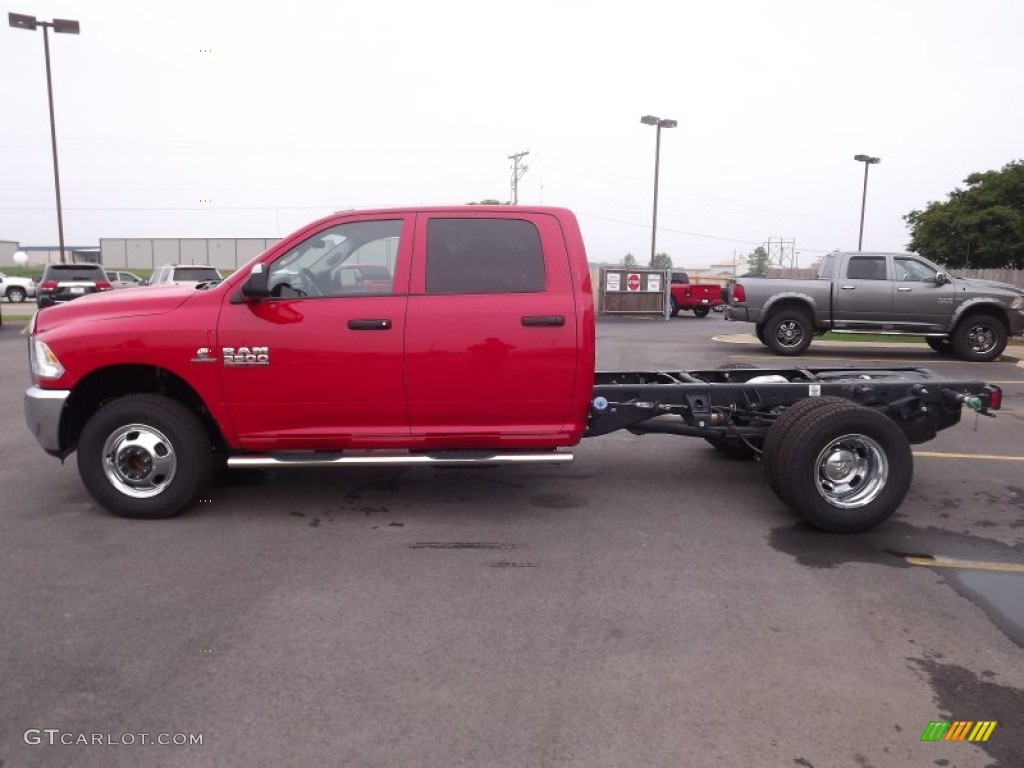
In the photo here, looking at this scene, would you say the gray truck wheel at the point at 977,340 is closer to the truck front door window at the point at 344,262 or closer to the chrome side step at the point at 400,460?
the chrome side step at the point at 400,460

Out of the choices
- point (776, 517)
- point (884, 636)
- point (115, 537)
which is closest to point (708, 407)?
point (776, 517)

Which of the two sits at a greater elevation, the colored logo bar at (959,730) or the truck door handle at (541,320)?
the truck door handle at (541,320)

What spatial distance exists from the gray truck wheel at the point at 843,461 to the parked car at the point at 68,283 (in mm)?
19757

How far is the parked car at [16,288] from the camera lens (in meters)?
37.7

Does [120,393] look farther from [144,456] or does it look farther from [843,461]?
[843,461]

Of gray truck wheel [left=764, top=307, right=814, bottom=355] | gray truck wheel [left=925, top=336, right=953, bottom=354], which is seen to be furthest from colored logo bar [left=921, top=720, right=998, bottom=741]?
gray truck wheel [left=925, top=336, right=953, bottom=354]

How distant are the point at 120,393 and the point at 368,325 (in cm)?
195

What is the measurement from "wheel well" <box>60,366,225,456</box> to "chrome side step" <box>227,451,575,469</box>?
499 mm

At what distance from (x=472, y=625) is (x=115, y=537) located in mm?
2571

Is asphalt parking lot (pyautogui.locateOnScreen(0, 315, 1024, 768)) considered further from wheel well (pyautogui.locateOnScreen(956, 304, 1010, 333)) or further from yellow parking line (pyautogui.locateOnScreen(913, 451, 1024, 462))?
wheel well (pyautogui.locateOnScreen(956, 304, 1010, 333))

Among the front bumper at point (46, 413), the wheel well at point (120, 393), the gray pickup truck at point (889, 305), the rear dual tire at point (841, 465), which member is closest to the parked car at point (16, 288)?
the gray pickup truck at point (889, 305)

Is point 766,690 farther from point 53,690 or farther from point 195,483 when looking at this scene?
point 195,483

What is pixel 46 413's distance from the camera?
5.23m

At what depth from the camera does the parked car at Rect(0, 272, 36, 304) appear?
37688mm
